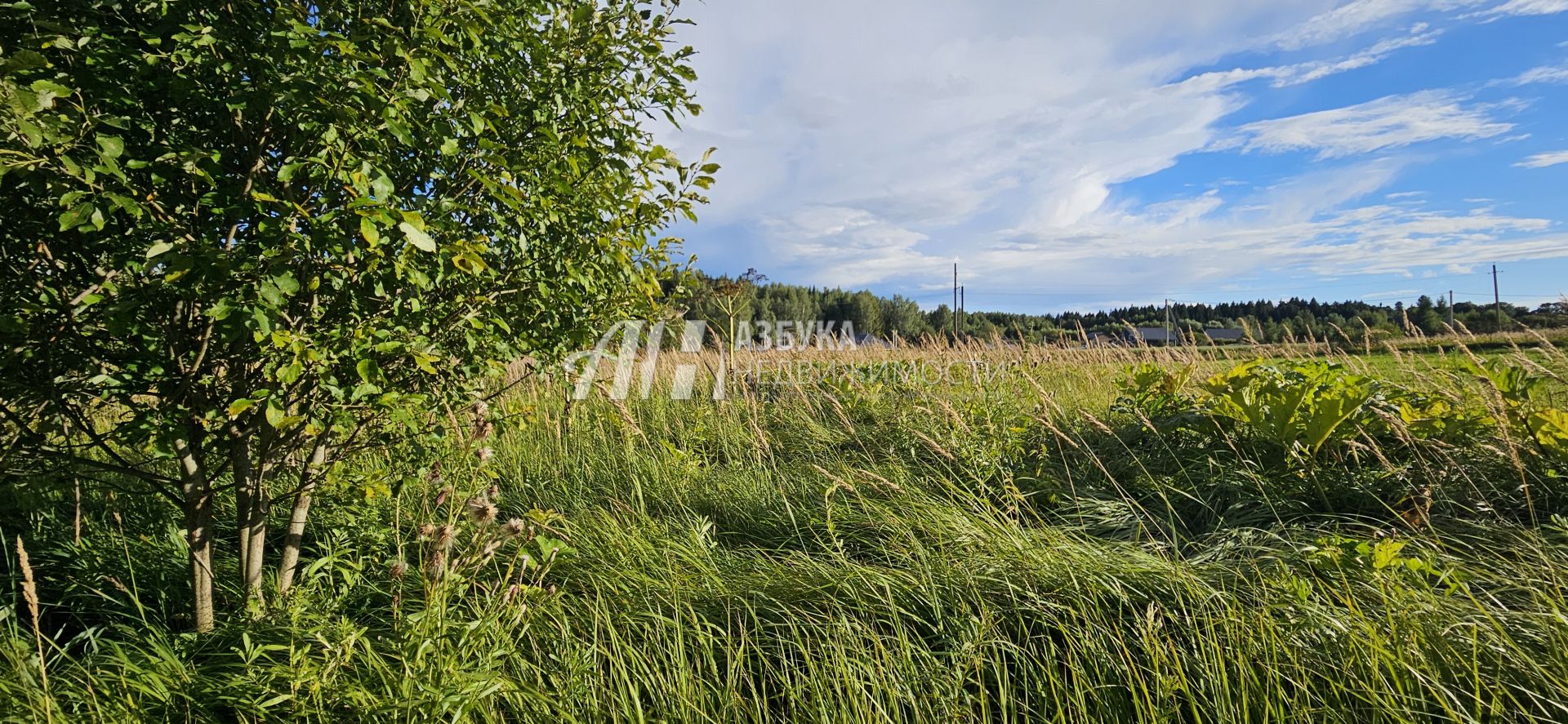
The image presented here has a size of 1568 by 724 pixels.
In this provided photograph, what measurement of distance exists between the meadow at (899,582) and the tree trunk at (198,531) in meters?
0.10

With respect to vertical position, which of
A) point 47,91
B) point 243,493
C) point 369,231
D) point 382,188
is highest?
point 47,91

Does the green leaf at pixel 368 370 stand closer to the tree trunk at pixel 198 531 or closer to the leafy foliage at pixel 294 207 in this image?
the leafy foliage at pixel 294 207

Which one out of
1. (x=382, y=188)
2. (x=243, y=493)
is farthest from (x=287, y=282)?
(x=243, y=493)

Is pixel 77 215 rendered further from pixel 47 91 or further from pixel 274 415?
pixel 274 415

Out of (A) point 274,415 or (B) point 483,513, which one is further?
(A) point 274,415

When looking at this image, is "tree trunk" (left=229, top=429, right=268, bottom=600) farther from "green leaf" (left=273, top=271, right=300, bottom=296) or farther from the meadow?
"green leaf" (left=273, top=271, right=300, bottom=296)

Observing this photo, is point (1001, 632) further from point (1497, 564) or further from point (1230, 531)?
point (1497, 564)

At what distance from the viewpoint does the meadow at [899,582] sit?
1.61m

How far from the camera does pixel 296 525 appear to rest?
7.36 ft

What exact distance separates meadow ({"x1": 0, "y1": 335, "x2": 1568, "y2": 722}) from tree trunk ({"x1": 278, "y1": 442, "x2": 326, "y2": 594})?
2.4 inches

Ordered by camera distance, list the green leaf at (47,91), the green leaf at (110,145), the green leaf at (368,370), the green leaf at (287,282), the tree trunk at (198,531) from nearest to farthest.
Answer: the green leaf at (47,91), the green leaf at (110,145), the green leaf at (287,282), the green leaf at (368,370), the tree trunk at (198,531)

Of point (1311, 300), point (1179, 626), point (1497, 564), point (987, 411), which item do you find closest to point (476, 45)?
point (1179, 626)

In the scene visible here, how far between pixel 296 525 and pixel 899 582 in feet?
6.69

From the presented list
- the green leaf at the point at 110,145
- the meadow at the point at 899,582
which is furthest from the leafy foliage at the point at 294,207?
the meadow at the point at 899,582
